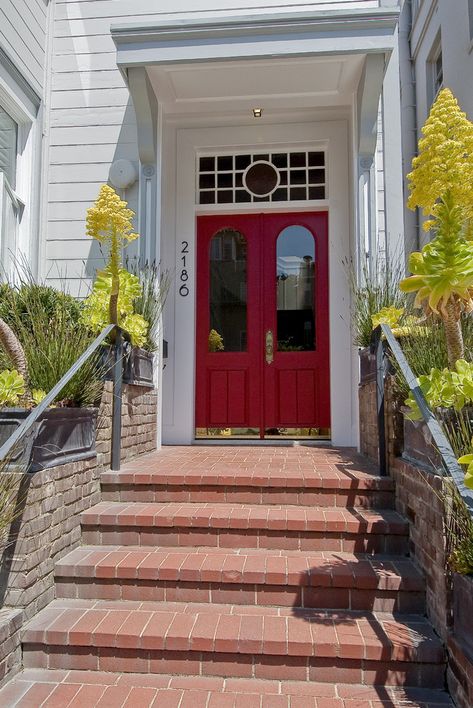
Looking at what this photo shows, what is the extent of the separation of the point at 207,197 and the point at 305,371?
1.99m

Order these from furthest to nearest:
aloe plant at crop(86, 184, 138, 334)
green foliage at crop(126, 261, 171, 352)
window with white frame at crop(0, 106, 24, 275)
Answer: window with white frame at crop(0, 106, 24, 275) → green foliage at crop(126, 261, 171, 352) → aloe plant at crop(86, 184, 138, 334)

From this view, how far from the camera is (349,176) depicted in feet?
16.7

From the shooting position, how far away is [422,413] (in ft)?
7.68

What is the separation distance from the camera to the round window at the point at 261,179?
207 inches

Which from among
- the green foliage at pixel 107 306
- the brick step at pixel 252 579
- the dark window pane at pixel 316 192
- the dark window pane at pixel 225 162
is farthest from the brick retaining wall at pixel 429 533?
the dark window pane at pixel 225 162

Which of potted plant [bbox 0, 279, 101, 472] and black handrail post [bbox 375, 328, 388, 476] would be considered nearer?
potted plant [bbox 0, 279, 101, 472]

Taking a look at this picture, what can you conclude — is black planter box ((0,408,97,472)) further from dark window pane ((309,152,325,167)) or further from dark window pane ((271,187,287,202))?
dark window pane ((309,152,325,167))

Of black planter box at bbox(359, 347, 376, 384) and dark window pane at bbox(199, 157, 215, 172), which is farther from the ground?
dark window pane at bbox(199, 157, 215, 172)

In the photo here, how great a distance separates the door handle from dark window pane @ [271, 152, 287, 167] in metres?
1.64

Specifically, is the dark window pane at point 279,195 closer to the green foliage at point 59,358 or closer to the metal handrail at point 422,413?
the metal handrail at point 422,413

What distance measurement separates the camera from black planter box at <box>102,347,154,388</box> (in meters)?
3.52

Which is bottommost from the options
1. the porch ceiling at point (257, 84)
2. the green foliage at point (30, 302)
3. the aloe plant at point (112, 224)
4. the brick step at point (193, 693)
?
the brick step at point (193, 693)

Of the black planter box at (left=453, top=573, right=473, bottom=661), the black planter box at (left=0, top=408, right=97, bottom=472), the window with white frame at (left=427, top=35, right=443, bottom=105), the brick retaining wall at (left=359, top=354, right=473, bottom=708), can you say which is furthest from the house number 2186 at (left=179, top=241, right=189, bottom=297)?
the window with white frame at (left=427, top=35, right=443, bottom=105)

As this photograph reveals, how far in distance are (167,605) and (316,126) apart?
173 inches
